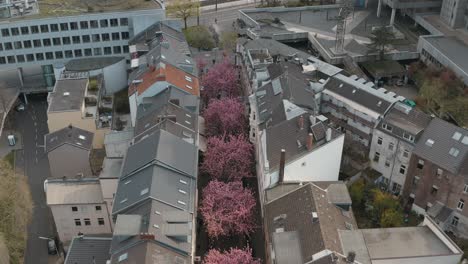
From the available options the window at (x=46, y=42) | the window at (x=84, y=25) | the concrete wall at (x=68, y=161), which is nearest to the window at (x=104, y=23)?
the window at (x=84, y=25)

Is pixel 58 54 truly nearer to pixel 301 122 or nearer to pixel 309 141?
pixel 301 122

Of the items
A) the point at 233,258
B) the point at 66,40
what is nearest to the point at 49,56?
the point at 66,40

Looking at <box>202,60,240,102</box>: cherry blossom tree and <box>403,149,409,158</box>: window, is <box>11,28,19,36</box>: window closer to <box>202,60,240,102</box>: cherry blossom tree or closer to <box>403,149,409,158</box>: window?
<box>202,60,240,102</box>: cherry blossom tree

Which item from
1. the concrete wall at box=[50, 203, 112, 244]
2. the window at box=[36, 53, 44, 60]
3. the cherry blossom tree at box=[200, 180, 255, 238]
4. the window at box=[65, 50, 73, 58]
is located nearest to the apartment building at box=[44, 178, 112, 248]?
the concrete wall at box=[50, 203, 112, 244]

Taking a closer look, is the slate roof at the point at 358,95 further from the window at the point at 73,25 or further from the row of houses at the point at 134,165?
the window at the point at 73,25

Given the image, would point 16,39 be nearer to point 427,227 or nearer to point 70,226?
point 70,226
